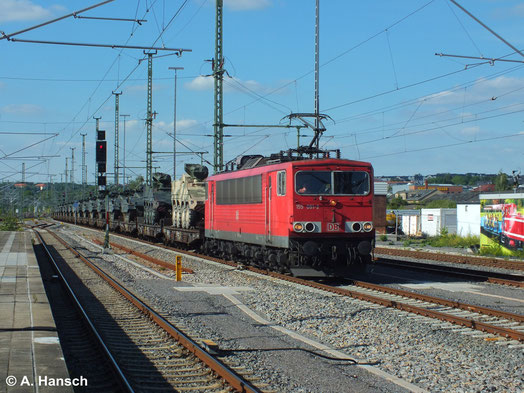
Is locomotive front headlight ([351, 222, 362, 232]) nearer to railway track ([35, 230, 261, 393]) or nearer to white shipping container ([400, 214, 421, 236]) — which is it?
railway track ([35, 230, 261, 393])

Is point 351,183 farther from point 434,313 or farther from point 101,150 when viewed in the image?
point 101,150

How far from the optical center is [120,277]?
779 inches

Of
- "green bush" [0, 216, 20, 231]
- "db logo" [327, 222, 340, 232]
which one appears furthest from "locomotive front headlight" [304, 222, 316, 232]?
"green bush" [0, 216, 20, 231]

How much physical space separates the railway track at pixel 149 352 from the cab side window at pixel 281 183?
500 cm

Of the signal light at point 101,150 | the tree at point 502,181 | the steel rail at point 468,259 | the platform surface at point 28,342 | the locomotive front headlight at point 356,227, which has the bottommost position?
the steel rail at point 468,259

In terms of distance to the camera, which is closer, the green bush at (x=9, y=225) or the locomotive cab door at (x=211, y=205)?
the locomotive cab door at (x=211, y=205)

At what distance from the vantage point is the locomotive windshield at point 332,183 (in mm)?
17234

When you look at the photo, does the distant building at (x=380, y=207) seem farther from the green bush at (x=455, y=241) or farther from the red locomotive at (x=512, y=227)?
the red locomotive at (x=512, y=227)

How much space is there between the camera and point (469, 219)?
39.7m

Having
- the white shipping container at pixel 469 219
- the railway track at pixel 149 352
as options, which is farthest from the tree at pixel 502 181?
the railway track at pixel 149 352

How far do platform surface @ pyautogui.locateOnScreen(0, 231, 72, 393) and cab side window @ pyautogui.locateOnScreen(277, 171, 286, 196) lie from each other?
6636 mm

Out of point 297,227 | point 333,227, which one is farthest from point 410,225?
point 297,227

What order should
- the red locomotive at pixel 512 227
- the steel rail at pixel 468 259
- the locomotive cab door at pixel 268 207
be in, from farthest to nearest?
the red locomotive at pixel 512 227 → the steel rail at pixel 468 259 → the locomotive cab door at pixel 268 207

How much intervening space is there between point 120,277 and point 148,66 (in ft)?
89.2
